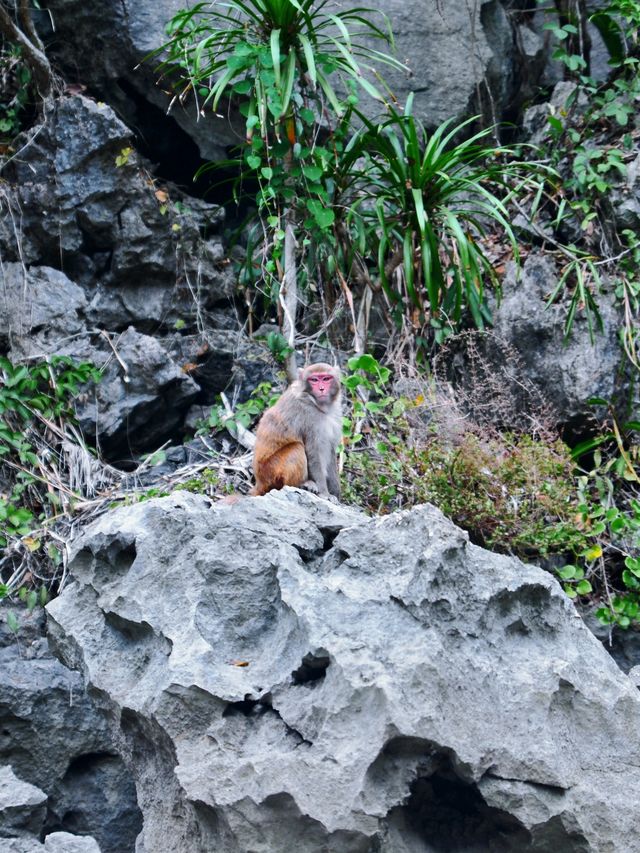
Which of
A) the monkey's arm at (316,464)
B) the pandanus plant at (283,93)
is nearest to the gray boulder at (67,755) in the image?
the monkey's arm at (316,464)

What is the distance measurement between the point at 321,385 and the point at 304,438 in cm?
31

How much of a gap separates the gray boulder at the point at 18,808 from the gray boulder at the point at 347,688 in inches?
18.0

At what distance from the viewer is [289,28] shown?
6.77m

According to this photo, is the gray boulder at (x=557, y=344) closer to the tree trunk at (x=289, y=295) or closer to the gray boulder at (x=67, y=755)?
the tree trunk at (x=289, y=295)

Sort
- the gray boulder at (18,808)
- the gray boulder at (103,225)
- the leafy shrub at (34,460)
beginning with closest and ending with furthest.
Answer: the gray boulder at (18,808)
the leafy shrub at (34,460)
the gray boulder at (103,225)

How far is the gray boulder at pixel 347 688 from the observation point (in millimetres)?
3125

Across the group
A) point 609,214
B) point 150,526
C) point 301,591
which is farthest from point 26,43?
point 301,591

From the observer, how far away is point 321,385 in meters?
5.72

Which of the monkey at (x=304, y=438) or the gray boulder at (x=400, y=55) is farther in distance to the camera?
the gray boulder at (x=400, y=55)

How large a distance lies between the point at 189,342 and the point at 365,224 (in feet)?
5.14

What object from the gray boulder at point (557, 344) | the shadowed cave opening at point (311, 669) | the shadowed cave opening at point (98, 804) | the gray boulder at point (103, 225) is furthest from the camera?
the gray boulder at point (103, 225)

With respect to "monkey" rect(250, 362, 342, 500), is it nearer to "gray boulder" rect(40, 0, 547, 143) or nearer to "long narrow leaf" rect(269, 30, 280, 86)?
"long narrow leaf" rect(269, 30, 280, 86)

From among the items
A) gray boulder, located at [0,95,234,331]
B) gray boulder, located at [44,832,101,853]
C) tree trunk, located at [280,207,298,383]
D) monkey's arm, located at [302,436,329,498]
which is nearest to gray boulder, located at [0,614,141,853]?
gray boulder, located at [44,832,101,853]

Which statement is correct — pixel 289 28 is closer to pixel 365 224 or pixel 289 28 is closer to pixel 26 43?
pixel 365 224
